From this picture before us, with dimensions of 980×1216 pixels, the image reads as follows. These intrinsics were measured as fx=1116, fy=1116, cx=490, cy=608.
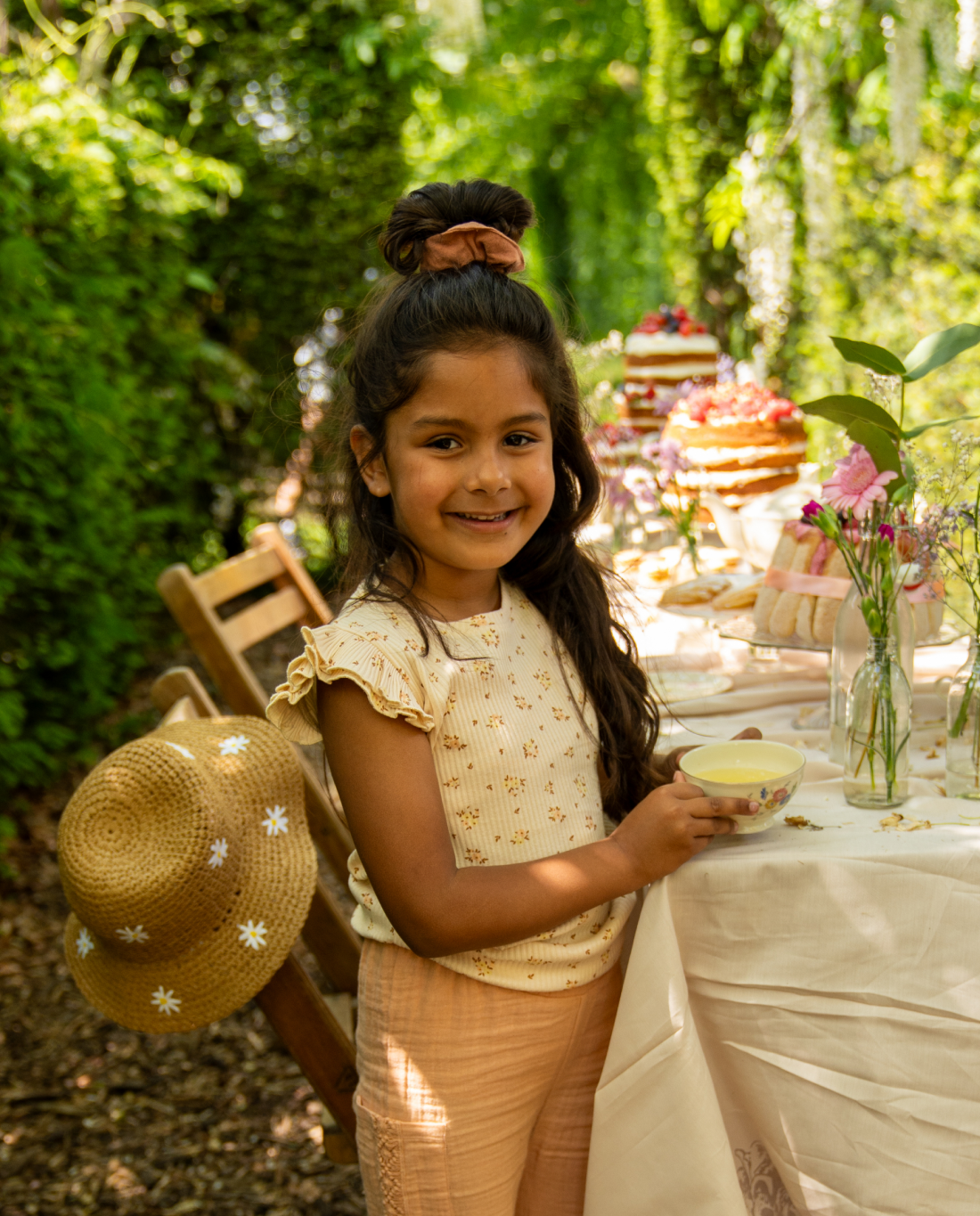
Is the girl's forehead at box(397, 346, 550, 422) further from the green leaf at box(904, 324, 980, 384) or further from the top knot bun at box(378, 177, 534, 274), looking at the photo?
the green leaf at box(904, 324, 980, 384)

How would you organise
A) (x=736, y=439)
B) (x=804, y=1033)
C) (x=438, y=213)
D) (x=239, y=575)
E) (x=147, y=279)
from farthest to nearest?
(x=147, y=279), (x=736, y=439), (x=239, y=575), (x=438, y=213), (x=804, y=1033)

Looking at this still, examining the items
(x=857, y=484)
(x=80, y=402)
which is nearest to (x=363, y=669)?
(x=857, y=484)

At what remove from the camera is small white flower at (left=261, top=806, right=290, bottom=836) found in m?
1.53

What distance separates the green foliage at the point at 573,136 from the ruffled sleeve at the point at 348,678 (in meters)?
10.1

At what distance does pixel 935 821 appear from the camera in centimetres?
124

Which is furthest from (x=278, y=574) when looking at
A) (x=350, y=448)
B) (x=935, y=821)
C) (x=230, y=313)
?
(x=230, y=313)

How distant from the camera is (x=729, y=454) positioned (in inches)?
106

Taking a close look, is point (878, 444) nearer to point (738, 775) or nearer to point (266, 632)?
point (738, 775)

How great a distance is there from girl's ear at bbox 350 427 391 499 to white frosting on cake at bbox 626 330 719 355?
7.30 ft

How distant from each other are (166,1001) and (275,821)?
0.27m

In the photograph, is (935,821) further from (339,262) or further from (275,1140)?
(339,262)

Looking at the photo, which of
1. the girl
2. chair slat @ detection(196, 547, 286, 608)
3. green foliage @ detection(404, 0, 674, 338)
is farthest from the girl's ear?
green foliage @ detection(404, 0, 674, 338)

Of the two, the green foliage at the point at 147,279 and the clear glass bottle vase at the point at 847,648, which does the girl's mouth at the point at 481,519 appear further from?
the green foliage at the point at 147,279

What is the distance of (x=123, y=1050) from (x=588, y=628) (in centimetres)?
218
